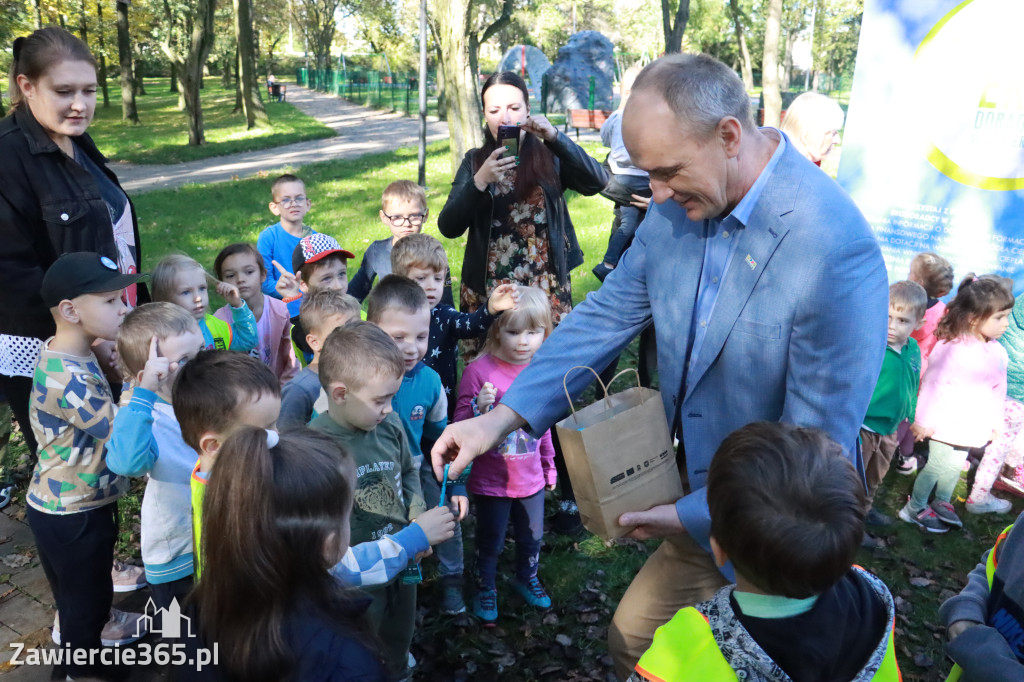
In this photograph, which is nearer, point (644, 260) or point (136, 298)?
point (644, 260)

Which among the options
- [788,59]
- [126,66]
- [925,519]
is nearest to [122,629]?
[925,519]

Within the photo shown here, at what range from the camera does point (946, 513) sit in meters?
4.94

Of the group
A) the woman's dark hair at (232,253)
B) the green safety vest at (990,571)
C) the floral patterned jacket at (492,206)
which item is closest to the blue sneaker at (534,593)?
the floral patterned jacket at (492,206)

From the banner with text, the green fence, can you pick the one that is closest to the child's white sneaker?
the banner with text

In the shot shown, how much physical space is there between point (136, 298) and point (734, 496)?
3589mm

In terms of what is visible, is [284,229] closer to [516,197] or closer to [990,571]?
[516,197]

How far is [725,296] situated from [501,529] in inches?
80.6

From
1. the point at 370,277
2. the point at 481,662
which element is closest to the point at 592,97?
the point at 370,277

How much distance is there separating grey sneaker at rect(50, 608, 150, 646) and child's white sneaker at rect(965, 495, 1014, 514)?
498 cm

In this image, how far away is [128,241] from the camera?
4230 millimetres

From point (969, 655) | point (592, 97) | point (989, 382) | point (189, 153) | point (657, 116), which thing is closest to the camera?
point (969, 655)

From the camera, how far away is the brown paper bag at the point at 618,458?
233cm

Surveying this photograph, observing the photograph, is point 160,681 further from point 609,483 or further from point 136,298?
point 609,483

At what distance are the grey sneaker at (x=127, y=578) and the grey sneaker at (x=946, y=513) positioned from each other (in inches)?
188
